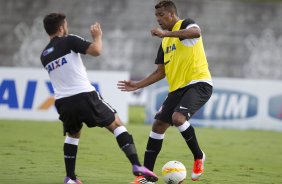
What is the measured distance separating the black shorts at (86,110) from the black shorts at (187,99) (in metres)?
1.09

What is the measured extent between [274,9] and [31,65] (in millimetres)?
11388

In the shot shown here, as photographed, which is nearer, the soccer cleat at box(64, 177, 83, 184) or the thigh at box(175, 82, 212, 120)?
the soccer cleat at box(64, 177, 83, 184)

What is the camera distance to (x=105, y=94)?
19031 mm

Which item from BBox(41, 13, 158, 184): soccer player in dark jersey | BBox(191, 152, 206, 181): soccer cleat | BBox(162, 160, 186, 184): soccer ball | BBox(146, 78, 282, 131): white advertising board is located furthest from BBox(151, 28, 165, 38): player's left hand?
BBox(146, 78, 282, 131): white advertising board

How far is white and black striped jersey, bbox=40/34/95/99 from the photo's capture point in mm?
8633

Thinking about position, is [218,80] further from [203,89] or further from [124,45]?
[124,45]

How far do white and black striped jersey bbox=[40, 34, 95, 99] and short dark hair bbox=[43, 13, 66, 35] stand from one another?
136 millimetres

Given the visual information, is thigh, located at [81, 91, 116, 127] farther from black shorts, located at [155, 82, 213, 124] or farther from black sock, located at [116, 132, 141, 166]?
black shorts, located at [155, 82, 213, 124]

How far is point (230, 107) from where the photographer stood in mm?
19500

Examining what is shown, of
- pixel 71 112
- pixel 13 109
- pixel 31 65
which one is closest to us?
pixel 71 112

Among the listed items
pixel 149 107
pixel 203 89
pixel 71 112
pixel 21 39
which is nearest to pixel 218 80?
pixel 149 107

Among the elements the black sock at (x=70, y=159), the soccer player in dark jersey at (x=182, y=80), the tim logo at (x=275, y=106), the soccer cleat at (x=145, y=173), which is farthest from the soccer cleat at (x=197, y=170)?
the tim logo at (x=275, y=106)

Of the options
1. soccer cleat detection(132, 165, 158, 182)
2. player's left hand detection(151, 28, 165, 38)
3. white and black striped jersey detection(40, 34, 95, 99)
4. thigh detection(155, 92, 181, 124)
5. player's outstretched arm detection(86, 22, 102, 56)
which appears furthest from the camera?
thigh detection(155, 92, 181, 124)

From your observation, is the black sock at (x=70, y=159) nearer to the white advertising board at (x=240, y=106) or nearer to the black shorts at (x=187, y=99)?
the black shorts at (x=187, y=99)
